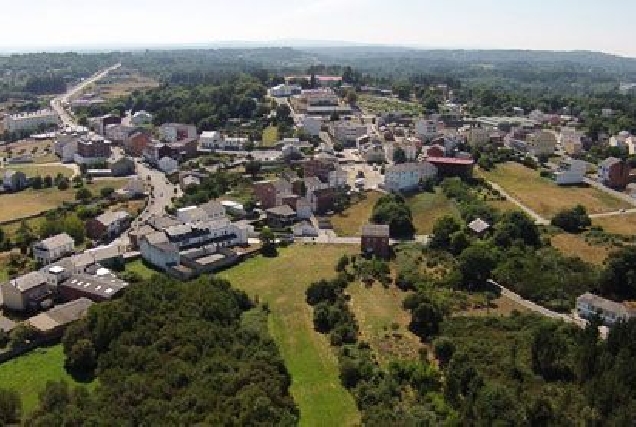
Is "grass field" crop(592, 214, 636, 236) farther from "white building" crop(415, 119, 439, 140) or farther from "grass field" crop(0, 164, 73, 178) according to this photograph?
"grass field" crop(0, 164, 73, 178)

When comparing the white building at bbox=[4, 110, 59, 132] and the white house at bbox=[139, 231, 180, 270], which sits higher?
the white house at bbox=[139, 231, 180, 270]

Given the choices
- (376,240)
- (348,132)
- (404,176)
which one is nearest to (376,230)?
(376,240)

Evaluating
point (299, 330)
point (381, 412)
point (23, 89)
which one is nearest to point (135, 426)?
point (381, 412)

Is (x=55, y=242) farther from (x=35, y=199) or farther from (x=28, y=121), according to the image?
(x=28, y=121)

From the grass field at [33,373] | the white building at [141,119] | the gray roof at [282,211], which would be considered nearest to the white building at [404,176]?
the gray roof at [282,211]

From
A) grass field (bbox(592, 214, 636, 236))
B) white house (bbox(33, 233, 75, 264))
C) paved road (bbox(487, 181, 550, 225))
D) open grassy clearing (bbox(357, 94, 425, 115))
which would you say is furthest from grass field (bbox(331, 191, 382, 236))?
open grassy clearing (bbox(357, 94, 425, 115))

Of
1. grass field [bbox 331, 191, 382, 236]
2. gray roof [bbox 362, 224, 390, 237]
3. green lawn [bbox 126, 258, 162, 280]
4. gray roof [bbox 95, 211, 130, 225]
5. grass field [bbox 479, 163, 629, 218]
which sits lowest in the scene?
green lawn [bbox 126, 258, 162, 280]

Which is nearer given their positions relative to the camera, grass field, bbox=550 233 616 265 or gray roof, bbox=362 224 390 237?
grass field, bbox=550 233 616 265
